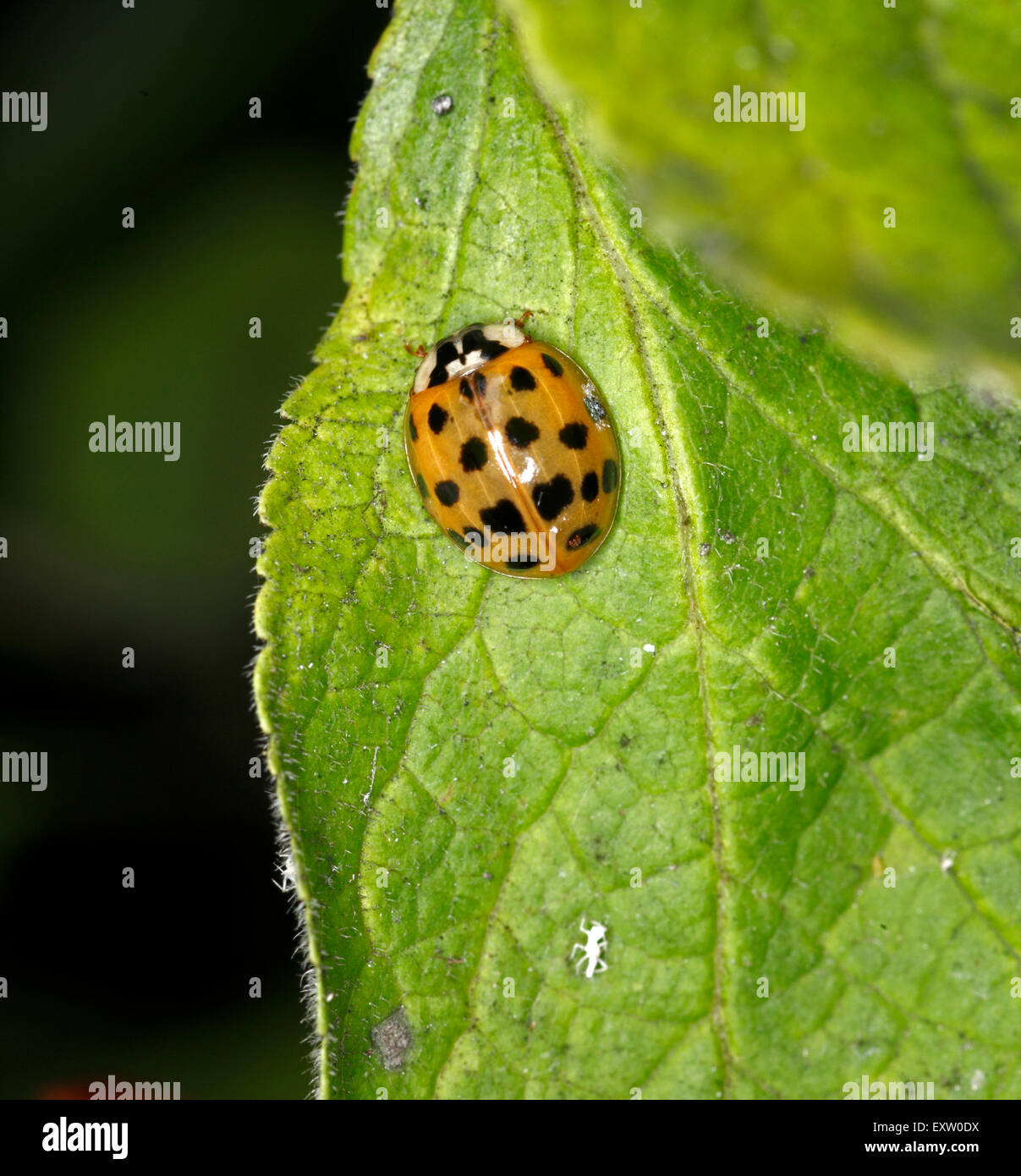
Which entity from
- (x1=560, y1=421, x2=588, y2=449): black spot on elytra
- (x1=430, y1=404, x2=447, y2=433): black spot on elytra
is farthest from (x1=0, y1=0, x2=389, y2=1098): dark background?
(x1=560, y1=421, x2=588, y2=449): black spot on elytra

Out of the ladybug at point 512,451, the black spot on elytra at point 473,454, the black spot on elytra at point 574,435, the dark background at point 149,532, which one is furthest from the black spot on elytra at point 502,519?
the dark background at point 149,532

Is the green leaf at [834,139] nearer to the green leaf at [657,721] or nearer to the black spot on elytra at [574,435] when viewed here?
the green leaf at [657,721]

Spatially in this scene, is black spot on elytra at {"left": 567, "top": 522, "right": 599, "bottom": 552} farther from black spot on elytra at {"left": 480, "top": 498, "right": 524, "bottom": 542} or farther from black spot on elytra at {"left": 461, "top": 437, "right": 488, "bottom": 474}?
black spot on elytra at {"left": 461, "top": 437, "right": 488, "bottom": 474}

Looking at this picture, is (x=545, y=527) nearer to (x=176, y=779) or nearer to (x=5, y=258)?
(x=176, y=779)

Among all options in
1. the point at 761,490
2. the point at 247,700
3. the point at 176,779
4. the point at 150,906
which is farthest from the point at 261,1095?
the point at 761,490

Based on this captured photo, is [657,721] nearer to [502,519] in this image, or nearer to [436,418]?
[502,519]
